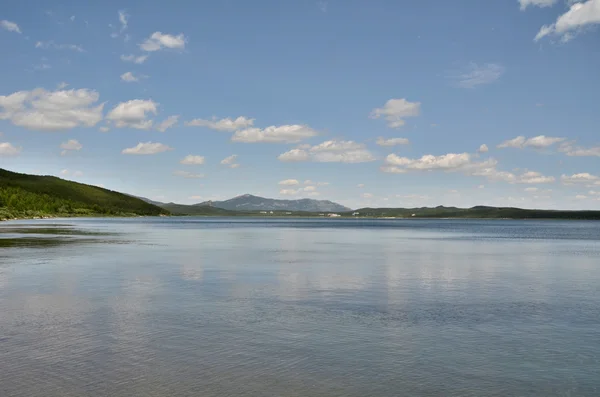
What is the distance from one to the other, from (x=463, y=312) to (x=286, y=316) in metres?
9.23

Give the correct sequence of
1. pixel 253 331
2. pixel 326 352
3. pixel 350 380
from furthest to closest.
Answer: pixel 253 331 → pixel 326 352 → pixel 350 380

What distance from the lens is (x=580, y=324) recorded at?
24562 mm

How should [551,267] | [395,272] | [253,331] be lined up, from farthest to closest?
[551,267] < [395,272] < [253,331]

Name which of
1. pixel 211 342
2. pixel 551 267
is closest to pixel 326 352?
pixel 211 342

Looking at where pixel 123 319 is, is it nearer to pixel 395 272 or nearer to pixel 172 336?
pixel 172 336

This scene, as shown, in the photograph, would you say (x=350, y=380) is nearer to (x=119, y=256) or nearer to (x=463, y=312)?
(x=463, y=312)

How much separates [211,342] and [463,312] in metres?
13.7

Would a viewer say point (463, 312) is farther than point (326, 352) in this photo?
Yes

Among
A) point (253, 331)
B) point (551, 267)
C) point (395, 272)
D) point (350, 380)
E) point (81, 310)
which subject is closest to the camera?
point (350, 380)

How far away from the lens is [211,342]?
20.5 metres

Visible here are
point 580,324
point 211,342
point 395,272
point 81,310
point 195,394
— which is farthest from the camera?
point 395,272

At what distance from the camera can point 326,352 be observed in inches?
756

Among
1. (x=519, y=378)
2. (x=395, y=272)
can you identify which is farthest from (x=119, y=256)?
(x=519, y=378)

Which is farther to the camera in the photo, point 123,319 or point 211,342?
point 123,319
